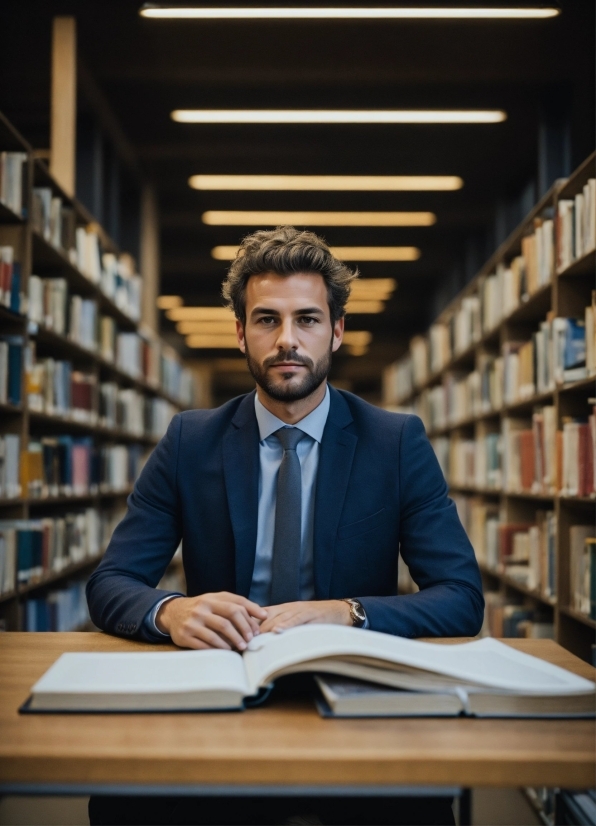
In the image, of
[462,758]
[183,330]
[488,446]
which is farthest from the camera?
[183,330]

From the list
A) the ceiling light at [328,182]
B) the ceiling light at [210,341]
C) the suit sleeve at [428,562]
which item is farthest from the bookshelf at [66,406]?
the ceiling light at [210,341]

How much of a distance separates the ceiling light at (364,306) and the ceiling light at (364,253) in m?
2.07

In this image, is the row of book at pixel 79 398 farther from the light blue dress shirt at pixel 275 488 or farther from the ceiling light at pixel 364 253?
the ceiling light at pixel 364 253

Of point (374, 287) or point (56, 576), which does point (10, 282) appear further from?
point (374, 287)

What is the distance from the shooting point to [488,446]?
471 centimetres

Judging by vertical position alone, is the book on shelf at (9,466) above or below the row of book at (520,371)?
below

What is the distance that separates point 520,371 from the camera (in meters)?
3.97

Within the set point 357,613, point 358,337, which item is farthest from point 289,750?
point 358,337

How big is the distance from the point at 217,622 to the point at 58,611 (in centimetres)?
288

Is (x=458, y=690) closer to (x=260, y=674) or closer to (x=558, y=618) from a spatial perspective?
(x=260, y=674)

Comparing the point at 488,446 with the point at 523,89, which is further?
the point at 523,89

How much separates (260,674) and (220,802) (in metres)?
0.39

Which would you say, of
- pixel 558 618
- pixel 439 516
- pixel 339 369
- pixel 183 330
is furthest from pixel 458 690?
pixel 339 369

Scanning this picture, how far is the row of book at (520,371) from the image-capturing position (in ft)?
10.2
